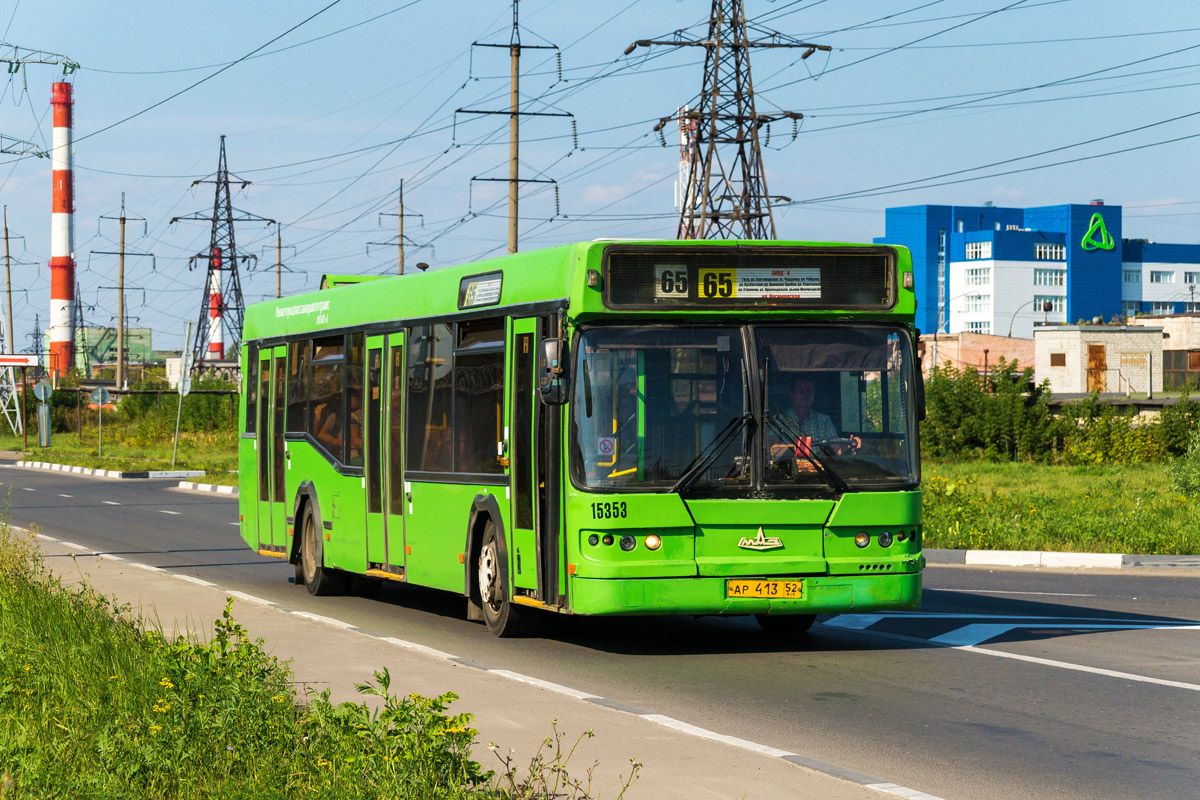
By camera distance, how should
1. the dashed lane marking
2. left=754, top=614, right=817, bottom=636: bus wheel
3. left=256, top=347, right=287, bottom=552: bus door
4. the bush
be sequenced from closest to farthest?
the dashed lane marking
left=754, top=614, right=817, bottom=636: bus wheel
left=256, top=347, right=287, bottom=552: bus door
the bush

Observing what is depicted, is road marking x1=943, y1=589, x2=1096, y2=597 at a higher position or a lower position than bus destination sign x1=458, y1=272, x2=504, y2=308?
lower

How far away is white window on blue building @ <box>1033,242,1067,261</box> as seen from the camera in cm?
16975

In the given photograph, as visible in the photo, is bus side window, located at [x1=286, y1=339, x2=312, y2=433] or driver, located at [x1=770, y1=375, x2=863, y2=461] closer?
driver, located at [x1=770, y1=375, x2=863, y2=461]

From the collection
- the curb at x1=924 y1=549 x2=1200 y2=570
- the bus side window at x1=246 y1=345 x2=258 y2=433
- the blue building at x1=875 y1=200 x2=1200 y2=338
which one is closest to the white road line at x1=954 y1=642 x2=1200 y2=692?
the curb at x1=924 y1=549 x2=1200 y2=570

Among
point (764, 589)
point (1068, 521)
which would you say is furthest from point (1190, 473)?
point (764, 589)

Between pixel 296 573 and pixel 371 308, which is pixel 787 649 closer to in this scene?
pixel 371 308

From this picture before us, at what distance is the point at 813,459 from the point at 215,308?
350 ft

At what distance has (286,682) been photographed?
863cm

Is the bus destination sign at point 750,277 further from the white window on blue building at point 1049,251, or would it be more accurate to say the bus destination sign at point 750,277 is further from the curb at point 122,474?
the white window on blue building at point 1049,251

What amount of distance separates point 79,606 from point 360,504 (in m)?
4.20

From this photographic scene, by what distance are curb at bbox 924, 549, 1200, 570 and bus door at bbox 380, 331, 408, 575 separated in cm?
840

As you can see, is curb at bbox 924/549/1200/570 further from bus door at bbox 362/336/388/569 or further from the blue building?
the blue building

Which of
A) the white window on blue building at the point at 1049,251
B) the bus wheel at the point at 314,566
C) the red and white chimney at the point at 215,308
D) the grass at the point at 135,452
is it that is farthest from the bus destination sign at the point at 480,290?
the white window on blue building at the point at 1049,251

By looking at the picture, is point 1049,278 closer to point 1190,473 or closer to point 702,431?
point 1190,473
